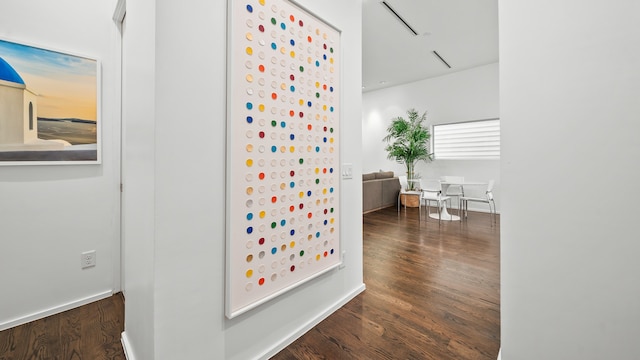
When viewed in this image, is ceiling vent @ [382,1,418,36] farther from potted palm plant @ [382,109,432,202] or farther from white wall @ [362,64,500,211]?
white wall @ [362,64,500,211]

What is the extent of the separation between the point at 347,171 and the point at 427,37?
350 cm

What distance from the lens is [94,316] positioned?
70.0 inches

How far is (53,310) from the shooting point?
1.78 meters

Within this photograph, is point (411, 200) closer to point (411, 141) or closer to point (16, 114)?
point (411, 141)

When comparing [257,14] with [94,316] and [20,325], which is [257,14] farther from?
[20,325]

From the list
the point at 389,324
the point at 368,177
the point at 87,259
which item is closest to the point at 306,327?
the point at 389,324

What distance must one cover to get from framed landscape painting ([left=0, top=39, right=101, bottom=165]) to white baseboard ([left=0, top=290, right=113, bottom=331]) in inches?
40.8

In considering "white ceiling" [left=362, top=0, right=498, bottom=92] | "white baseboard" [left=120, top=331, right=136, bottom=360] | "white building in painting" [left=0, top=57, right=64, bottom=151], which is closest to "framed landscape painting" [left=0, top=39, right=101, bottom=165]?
"white building in painting" [left=0, top=57, right=64, bottom=151]

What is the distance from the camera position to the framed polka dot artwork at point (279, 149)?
48.1 inches

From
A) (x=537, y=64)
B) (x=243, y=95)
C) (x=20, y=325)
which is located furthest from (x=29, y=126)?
(x=537, y=64)

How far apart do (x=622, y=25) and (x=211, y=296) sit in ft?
6.34

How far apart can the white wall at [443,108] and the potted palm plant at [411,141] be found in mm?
234

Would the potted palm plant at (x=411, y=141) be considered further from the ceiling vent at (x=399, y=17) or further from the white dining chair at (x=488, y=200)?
the ceiling vent at (x=399, y=17)

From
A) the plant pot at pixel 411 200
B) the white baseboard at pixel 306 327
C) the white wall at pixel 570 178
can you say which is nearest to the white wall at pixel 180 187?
the white baseboard at pixel 306 327
